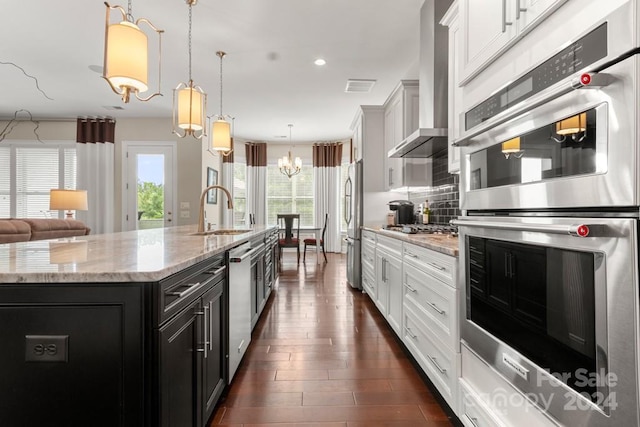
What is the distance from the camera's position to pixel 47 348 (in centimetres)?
95

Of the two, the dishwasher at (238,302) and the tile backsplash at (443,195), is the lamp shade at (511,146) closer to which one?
the dishwasher at (238,302)

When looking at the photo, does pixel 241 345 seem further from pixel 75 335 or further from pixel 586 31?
pixel 586 31

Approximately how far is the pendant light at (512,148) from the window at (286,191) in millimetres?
7963

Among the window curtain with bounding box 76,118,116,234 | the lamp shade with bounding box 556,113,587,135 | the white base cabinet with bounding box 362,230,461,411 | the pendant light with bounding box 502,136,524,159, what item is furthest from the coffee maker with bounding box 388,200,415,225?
the window curtain with bounding box 76,118,116,234

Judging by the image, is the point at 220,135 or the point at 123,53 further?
the point at 220,135

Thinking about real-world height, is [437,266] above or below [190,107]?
below

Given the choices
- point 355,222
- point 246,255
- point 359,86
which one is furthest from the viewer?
point 359,86

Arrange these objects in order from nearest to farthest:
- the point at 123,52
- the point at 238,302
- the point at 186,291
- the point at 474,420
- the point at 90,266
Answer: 1. the point at 90,266
2. the point at 186,291
3. the point at 474,420
4. the point at 123,52
5. the point at 238,302

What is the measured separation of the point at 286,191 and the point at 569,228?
842 cm

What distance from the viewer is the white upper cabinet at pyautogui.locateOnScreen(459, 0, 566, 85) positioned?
104 cm

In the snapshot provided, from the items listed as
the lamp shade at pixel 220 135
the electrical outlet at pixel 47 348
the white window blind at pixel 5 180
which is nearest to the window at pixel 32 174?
the white window blind at pixel 5 180

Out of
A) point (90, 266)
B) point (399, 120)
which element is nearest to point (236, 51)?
point (399, 120)

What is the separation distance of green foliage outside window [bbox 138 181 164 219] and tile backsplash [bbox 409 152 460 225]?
5228mm

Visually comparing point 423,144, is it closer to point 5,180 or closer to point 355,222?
point 355,222
